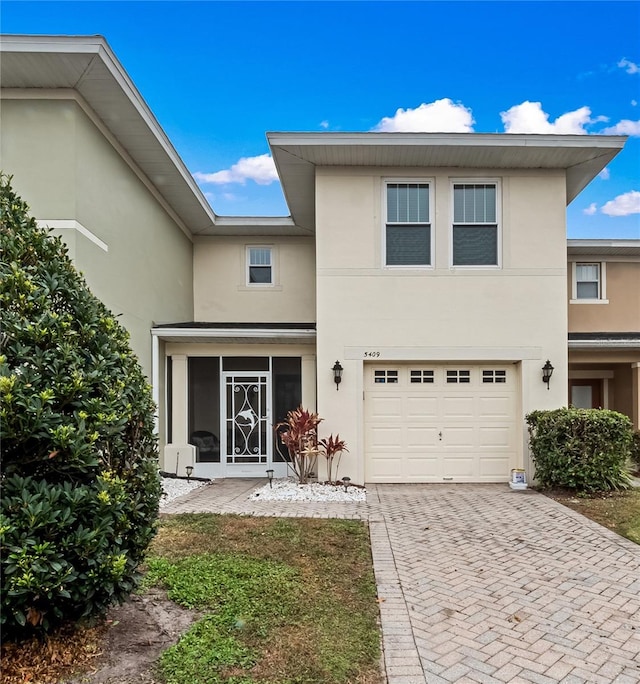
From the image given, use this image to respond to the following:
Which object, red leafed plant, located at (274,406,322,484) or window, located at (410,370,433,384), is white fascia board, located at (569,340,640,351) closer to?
window, located at (410,370,433,384)

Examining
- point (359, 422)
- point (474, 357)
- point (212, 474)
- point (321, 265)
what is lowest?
point (212, 474)

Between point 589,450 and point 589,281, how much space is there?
6.59 m

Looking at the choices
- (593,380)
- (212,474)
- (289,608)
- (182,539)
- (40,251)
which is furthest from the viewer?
(593,380)

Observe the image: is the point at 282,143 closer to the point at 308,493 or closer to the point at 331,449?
the point at 331,449

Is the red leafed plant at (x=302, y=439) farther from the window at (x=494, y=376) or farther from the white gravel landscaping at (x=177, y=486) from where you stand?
the window at (x=494, y=376)

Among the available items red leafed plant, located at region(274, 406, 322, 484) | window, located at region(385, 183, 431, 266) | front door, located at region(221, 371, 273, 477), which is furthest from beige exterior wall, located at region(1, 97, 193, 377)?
window, located at region(385, 183, 431, 266)

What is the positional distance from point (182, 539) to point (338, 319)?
17.1ft

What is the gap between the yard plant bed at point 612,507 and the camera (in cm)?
659

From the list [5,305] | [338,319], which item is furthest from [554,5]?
[5,305]

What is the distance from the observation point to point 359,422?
31.6 ft

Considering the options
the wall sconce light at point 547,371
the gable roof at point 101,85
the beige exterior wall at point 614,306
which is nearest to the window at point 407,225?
the wall sconce light at point 547,371

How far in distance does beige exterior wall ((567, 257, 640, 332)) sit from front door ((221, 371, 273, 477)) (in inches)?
333

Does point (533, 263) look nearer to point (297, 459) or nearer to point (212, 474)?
point (297, 459)

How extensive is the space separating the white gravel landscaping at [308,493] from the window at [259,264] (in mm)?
6258
